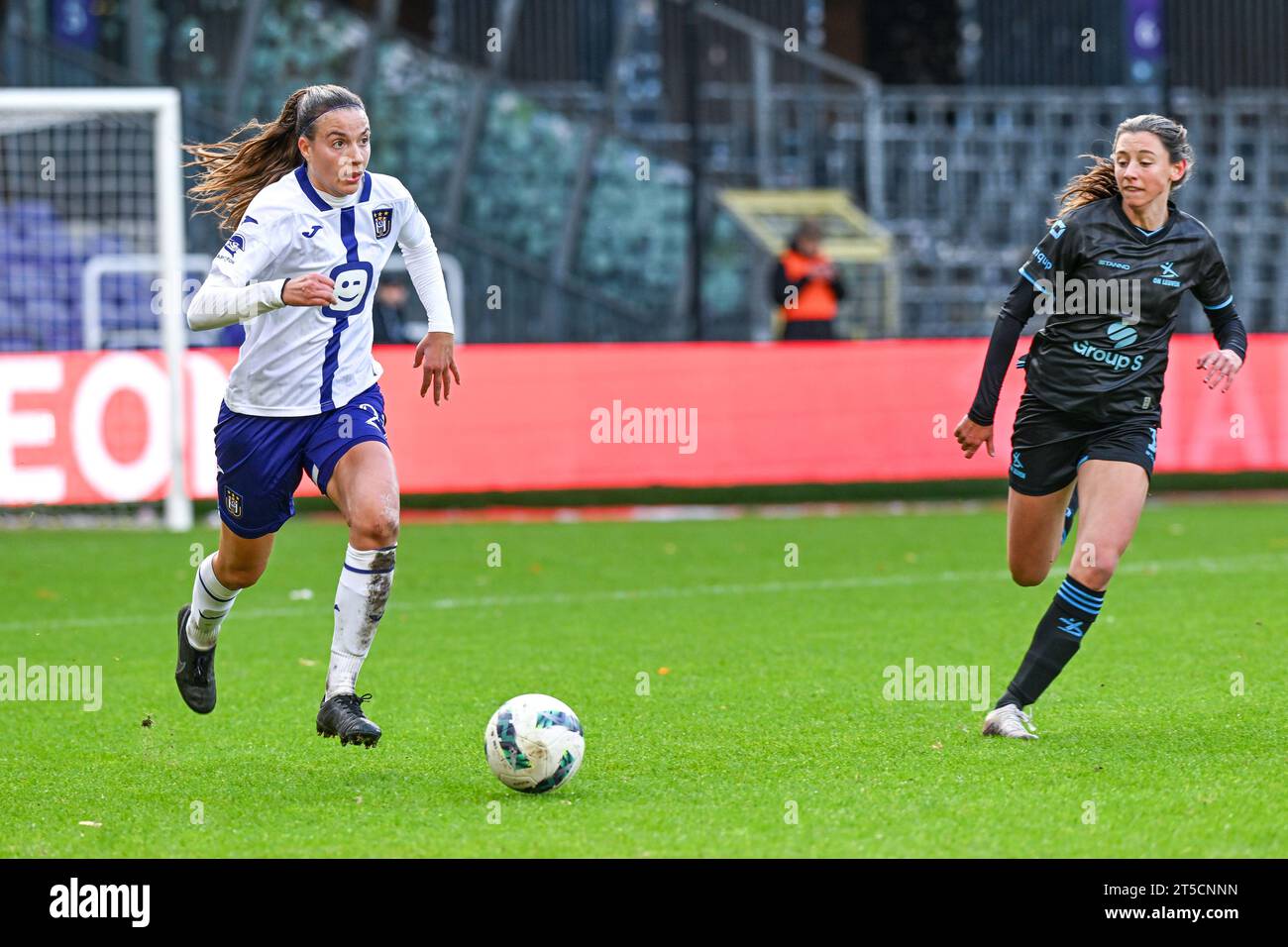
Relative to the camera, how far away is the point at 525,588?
36.8ft

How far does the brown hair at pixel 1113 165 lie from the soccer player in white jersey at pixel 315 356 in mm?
2366

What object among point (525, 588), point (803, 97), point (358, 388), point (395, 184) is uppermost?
point (803, 97)

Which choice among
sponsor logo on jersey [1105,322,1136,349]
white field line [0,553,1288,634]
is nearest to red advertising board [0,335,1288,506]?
white field line [0,553,1288,634]

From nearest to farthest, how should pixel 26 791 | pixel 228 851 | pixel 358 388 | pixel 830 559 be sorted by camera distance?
pixel 228 851 < pixel 26 791 < pixel 358 388 < pixel 830 559

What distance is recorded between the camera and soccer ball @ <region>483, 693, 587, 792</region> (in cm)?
566

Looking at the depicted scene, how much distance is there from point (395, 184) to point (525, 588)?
485 centimetres

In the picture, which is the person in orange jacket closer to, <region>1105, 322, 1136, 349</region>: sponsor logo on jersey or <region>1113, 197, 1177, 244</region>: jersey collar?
<region>1113, 197, 1177, 244</region>: jersey collar

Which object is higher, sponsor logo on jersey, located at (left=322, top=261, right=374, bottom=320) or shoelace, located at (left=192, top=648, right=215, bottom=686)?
sponsor logo on jersey, located at (left=322, top=261, right=374, bottom=320)

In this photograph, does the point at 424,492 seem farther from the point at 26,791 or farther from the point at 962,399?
the point at 26,791

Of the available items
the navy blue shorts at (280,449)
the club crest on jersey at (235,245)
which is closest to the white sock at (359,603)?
the navy blue shorts at (280,449)

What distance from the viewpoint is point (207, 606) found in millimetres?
6902

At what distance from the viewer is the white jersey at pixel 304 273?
6.37 metres

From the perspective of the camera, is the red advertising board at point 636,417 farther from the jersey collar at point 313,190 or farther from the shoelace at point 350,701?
the shoelace at point 350,701

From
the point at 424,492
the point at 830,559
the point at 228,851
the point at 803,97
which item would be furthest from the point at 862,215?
the point at 228,851
